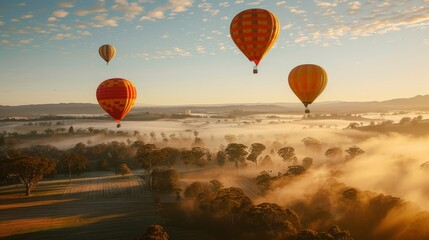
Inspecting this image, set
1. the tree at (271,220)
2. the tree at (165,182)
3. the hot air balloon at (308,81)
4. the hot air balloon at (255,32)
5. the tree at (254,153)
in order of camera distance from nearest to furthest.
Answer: the tree at (271,220) → the hot air balloon at (255,32) → the hot air balloon at (308,81) → the tree at (165,182) → the tree at (254,153)

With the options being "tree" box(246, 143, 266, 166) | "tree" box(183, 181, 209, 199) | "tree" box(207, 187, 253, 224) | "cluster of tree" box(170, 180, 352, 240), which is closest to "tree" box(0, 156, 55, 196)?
"tree" box(183, 181, 209, 199)

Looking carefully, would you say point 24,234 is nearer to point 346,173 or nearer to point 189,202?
point 189,202

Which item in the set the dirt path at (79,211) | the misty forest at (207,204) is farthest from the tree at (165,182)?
the dirt path at (79,211)

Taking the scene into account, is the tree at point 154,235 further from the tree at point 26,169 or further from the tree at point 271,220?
the tree at point 26,169

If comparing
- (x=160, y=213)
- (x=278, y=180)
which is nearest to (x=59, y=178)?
(x=160, y=213)

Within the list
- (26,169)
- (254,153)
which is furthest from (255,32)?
(254,153)

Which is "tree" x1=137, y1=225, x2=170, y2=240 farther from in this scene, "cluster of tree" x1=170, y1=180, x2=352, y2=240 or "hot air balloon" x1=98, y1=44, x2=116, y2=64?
"hot air balloon" x1=98, y1=44, x2=116, y2=64
